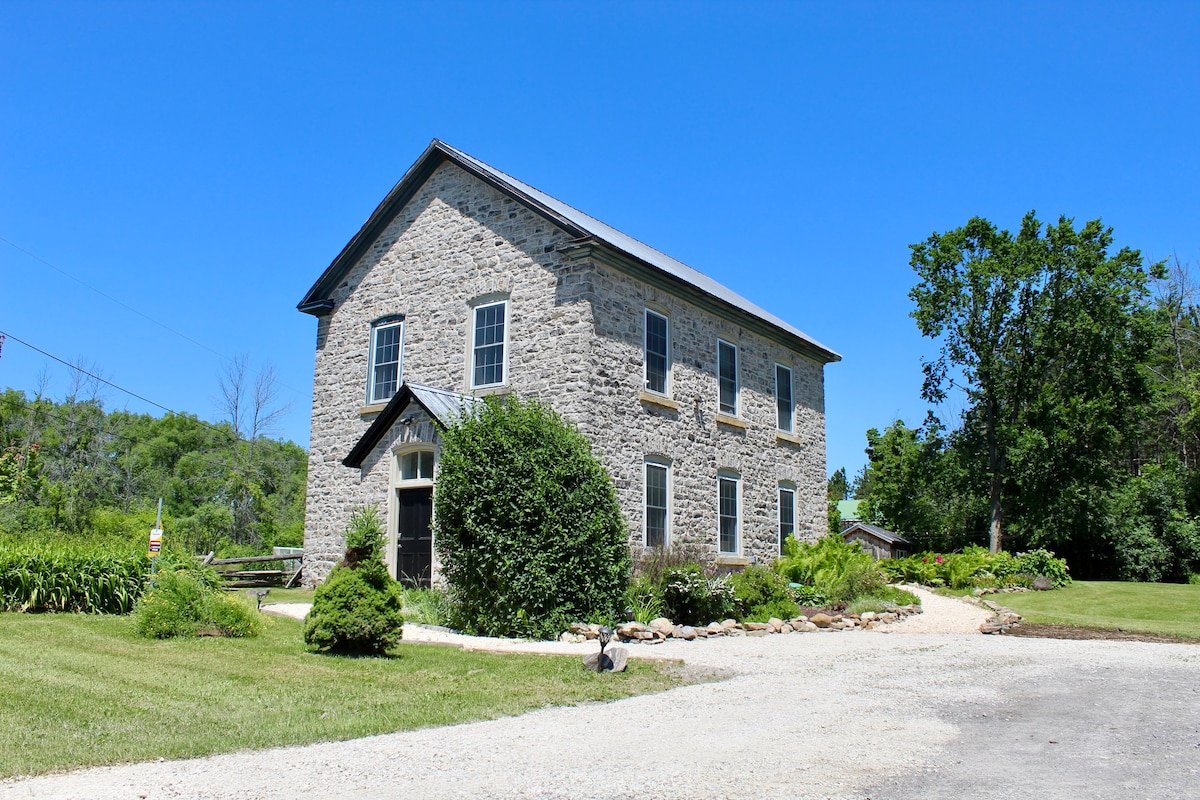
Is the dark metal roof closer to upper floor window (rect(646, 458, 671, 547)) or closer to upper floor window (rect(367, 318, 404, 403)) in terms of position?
upper floor window (rect(646, 458, 671, 547))

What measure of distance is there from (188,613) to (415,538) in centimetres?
524

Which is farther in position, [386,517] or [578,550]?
[386,517]

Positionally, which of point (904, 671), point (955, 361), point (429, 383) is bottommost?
point (904, 671)

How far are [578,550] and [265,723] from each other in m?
7.08

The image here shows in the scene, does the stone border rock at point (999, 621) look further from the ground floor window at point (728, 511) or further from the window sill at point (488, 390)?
the window sill at point (488, 390)

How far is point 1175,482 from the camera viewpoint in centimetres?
3272

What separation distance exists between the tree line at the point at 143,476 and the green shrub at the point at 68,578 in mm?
8821

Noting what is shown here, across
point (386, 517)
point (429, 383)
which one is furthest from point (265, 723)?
point (429, 383)

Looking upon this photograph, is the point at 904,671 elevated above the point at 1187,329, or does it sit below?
below

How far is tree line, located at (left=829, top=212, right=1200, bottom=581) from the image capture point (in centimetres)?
3142

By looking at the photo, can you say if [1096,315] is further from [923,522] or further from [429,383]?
[429,383]

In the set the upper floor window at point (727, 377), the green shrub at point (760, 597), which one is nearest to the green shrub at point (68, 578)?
the green shrub at point (760, 597)

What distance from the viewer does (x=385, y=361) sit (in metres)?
19.0

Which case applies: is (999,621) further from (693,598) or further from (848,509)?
(848,509)
